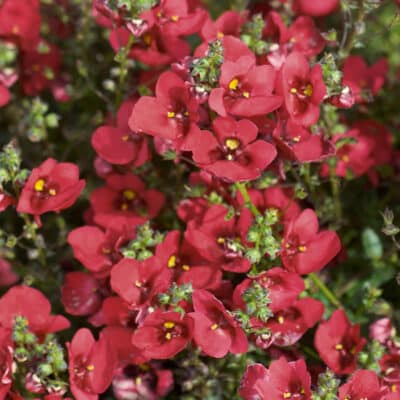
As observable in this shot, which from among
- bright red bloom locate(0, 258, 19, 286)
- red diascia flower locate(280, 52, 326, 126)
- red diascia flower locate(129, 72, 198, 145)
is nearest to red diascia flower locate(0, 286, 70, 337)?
bright red bloom locate(0, 258, 19, 286)

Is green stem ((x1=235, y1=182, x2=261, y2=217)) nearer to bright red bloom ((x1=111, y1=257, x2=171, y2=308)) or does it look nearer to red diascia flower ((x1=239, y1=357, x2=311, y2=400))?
bright red bloom ((x1=111, y1=257, x2=171, y2=308))

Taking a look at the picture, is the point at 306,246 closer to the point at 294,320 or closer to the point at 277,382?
the point at 294,320

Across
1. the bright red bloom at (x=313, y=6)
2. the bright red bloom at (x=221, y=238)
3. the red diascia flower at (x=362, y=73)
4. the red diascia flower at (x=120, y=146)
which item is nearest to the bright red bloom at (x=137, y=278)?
the bright red bloom at (x=221, y=238)

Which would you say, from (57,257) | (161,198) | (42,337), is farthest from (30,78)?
(42,337)

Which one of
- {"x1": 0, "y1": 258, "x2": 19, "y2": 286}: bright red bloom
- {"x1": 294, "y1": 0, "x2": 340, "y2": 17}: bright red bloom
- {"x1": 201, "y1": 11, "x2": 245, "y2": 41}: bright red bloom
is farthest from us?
{"x1": 294, "y1": 0, "x2": 340, "y2": 17}: bright red bloom

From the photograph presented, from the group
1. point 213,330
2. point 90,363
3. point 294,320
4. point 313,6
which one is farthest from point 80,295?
point 313,6

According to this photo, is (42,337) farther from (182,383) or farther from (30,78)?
(30,78)
